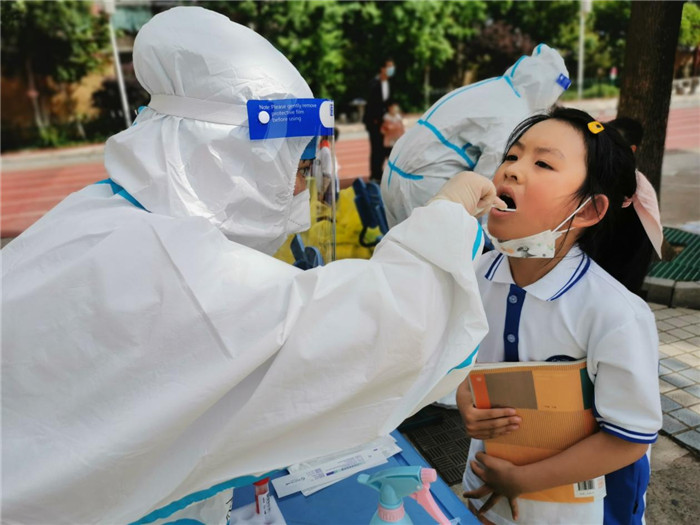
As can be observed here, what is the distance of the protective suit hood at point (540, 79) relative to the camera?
3133 millimetres

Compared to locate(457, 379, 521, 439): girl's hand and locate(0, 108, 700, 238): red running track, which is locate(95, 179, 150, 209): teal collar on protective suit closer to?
locate(457, 379, 521, 439): girl's hand

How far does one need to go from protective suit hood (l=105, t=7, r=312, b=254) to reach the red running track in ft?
20.0

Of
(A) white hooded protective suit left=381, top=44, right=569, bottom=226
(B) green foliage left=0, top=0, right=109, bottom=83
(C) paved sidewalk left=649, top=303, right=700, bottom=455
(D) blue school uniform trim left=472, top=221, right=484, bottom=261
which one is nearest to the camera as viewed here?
(D) blue school uniform trim left=472, top=221, right=484, bottom=261

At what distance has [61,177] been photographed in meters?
14.1

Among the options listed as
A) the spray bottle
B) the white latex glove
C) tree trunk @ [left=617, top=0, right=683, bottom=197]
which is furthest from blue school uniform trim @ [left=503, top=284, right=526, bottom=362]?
tree trunk @ [left=617, top=0, right=683, bottom=197]

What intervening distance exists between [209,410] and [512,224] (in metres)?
0.86

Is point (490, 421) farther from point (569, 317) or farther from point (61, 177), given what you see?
point (61, 177)

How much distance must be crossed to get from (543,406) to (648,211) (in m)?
0.64

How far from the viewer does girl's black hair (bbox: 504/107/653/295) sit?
1.34 meters

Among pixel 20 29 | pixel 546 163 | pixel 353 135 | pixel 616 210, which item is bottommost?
pixel 353 135

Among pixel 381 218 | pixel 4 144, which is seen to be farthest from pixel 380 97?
pixel 4 144

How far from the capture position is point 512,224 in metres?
1.34

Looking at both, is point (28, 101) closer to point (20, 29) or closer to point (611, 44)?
point (20, 29)

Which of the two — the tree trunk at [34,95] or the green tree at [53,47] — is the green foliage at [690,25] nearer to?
the green tree at [53,47]
